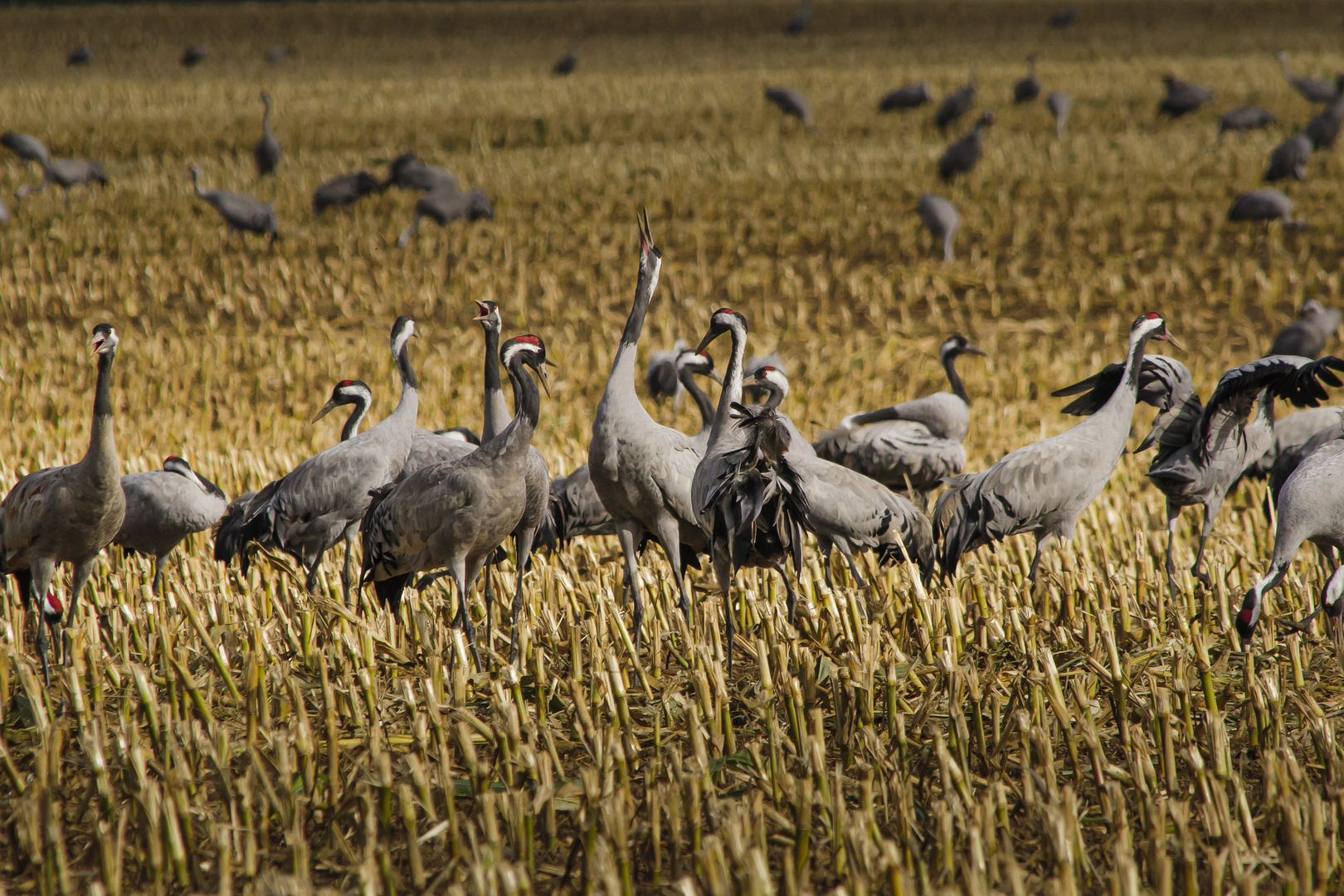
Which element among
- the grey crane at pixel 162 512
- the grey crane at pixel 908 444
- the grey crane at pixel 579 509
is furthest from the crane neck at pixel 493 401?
the grey crane at pixel 908 444

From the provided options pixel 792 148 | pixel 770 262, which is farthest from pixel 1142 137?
pixel 770 262

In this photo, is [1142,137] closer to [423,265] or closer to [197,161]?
[423,265]

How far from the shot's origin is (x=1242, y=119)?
20.0 m

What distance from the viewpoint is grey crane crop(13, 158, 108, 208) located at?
17156 mm

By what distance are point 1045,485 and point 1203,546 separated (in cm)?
81

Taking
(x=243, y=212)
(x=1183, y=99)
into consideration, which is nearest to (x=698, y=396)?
(x=243, y=212)

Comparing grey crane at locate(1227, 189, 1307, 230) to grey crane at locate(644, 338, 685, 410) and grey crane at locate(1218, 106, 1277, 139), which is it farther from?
grey crane at locate(644, 338, 685, 410)

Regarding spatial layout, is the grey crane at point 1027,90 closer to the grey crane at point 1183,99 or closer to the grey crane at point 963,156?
the grey crane at point 1183,99

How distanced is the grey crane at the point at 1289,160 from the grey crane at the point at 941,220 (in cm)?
520

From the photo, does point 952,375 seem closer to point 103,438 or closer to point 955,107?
point 103,438

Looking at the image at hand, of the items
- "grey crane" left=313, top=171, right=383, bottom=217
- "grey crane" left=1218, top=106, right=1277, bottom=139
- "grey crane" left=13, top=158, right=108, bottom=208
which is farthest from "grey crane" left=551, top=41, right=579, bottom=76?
"grey crane" left=1218, top=106, right=1277, bottom=139

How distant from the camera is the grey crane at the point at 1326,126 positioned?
18469 millimetres

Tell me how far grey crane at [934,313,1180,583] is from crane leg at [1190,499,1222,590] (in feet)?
1.67

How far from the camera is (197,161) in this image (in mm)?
20688
